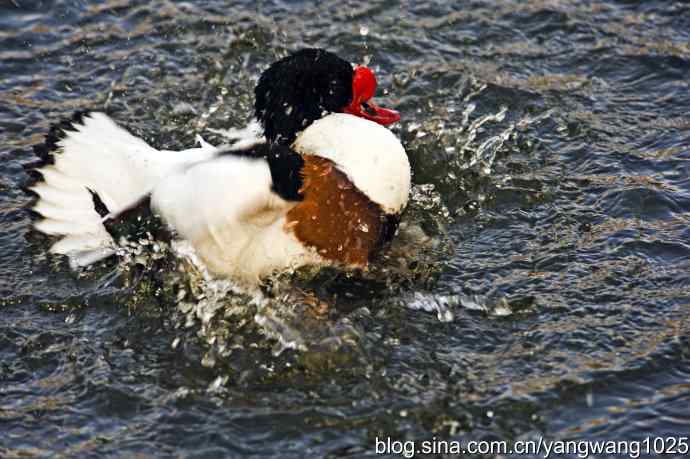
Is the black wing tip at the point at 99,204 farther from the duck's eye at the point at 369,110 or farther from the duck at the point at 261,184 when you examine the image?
the duck's eye at the point at 369,110

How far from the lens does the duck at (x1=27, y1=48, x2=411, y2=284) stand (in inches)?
167

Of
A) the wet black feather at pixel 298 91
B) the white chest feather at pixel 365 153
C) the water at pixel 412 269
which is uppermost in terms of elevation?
the wet black feather at pixel 298 91

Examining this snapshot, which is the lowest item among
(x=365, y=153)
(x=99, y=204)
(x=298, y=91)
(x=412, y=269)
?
(x=412, y=269)

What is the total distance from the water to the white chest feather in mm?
393

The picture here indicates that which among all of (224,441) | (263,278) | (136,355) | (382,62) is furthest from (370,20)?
(224,441)

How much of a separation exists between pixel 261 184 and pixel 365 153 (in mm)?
539

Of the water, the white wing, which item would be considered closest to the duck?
the white wing

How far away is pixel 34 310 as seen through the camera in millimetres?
4590

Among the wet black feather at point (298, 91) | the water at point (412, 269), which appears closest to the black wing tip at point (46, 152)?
the water at point (412, 269)

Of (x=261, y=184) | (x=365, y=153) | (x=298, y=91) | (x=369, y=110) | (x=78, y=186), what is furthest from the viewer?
(x=369, y=110)

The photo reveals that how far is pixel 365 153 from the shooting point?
4469 millimetres

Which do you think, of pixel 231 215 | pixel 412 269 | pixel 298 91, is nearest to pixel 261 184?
pixel 231 215

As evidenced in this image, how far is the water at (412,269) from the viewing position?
3879mm

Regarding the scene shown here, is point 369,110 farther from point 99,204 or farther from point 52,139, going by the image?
point 52,139
